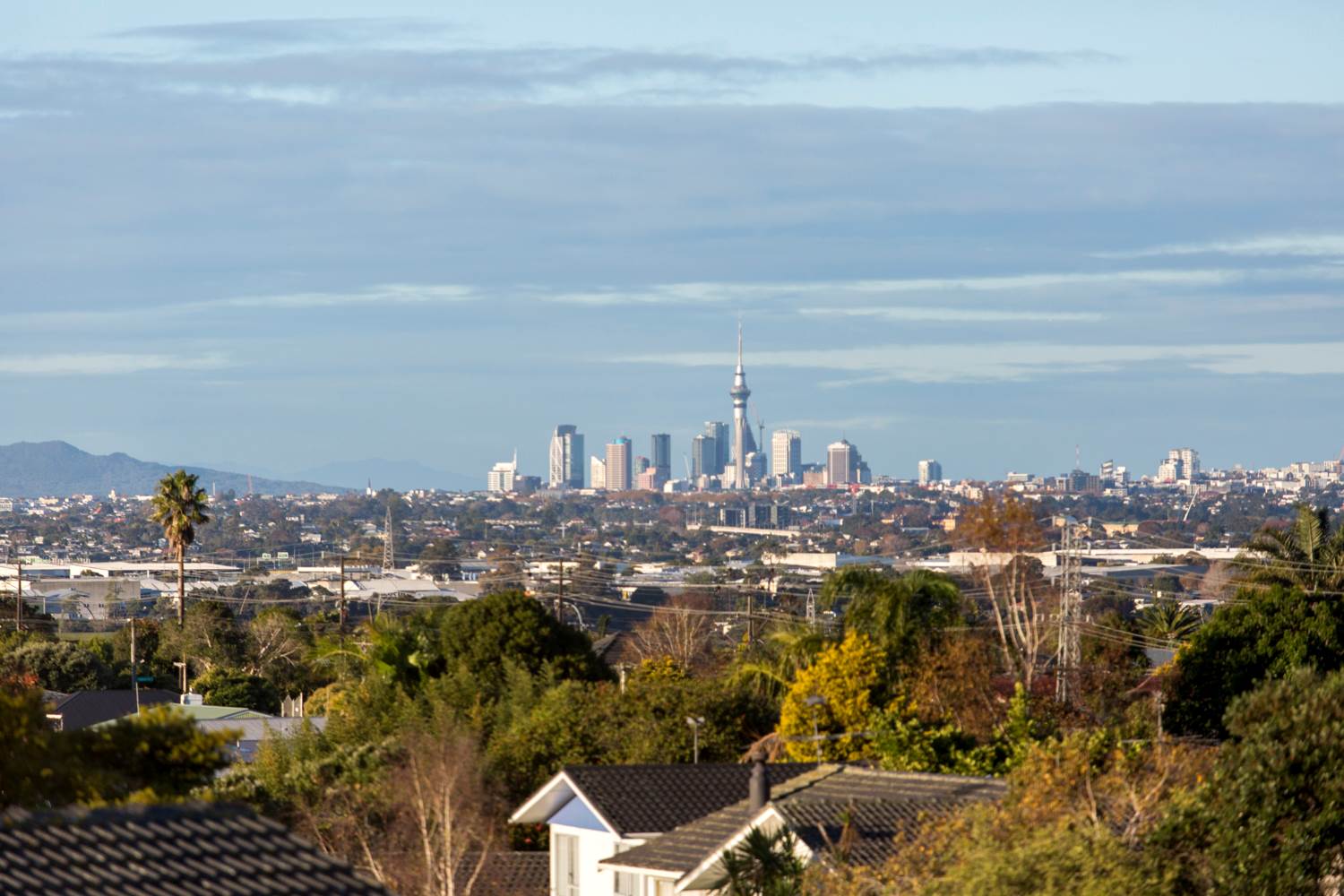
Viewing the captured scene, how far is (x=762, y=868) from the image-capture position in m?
25.2

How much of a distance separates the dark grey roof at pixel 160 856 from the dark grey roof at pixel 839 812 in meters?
14.5

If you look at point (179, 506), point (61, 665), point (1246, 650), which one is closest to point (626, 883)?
Result: point (1246, 650)

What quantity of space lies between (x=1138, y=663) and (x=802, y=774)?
3771 cm

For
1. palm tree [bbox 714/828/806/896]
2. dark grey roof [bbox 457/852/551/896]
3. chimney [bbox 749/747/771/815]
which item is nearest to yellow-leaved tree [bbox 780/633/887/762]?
dark grey roof [bbox 457/852/551/896]

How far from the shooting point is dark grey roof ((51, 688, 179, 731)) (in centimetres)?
6869

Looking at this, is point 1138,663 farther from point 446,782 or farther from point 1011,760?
point 446,782

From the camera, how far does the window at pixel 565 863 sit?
35.4m

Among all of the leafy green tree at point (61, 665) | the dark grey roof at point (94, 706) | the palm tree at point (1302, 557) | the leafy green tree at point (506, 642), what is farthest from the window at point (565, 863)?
the leafy green tree at point (61, 665)

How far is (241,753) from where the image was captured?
5384cm

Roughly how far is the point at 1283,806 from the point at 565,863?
14.1 m

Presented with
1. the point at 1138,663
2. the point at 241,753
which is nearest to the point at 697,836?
the point at 241,753

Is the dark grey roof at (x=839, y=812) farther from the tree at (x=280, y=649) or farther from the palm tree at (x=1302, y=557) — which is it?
the tree at (x=280, y=649)

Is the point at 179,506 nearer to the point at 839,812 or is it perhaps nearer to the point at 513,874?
the point at 513,874

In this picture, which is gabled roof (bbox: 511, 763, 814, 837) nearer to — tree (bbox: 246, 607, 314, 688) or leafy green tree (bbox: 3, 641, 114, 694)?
leafy green tree (bbox: 3, 641, 114, 694)
